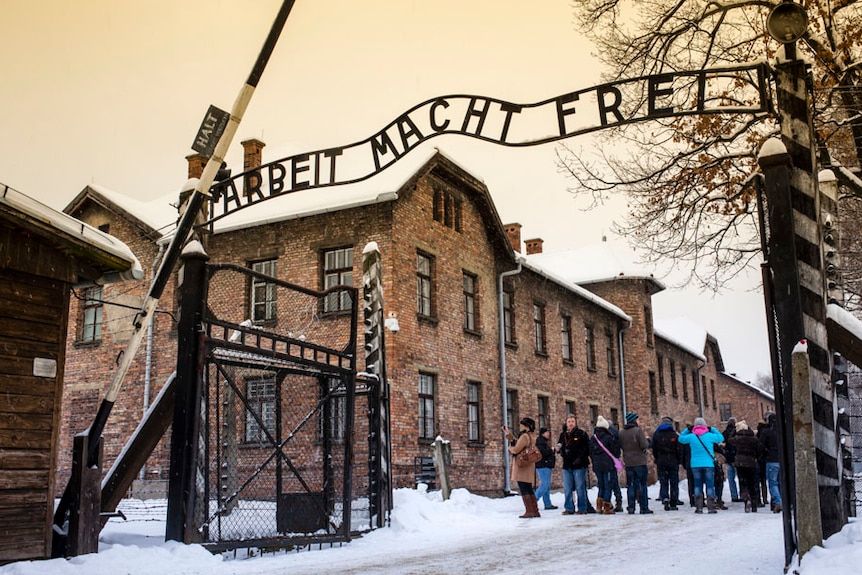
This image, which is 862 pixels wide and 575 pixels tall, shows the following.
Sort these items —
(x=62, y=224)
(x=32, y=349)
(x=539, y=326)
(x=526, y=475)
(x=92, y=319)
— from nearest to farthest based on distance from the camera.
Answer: (x=62, y=224) < (x=32, y=349) < (x=526, y=475) < (x=92, y=319) < (x=539, y=326)

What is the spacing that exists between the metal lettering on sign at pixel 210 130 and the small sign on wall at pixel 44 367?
2.69 m

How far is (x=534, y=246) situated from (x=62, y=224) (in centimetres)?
3338

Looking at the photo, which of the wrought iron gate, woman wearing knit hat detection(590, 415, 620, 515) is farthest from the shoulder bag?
the wrought iron gate

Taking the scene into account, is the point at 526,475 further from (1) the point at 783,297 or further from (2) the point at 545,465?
(1) the point at 783,297

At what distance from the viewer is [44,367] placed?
8.17m

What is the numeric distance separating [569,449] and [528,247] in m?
25.7

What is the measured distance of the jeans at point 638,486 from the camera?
49.1 ft

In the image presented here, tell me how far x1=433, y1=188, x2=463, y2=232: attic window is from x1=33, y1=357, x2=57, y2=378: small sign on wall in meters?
13.7

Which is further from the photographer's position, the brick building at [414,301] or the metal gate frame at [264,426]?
the brick building at [414,301]

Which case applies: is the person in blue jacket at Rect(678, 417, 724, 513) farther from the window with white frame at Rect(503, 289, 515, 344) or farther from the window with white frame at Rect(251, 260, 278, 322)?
the window with white frame at Rect(251, 260, 278, 322)

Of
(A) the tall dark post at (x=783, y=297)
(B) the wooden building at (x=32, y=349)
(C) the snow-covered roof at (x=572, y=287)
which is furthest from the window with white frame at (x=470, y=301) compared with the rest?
(A) the tall dark post at (x=783, y=297)

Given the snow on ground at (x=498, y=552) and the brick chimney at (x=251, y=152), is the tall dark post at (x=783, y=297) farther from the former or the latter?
the brick chimney at (x=251, y=152)

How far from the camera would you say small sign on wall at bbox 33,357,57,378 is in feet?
26.6

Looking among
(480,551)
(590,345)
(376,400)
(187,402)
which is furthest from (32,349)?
(590,345)
